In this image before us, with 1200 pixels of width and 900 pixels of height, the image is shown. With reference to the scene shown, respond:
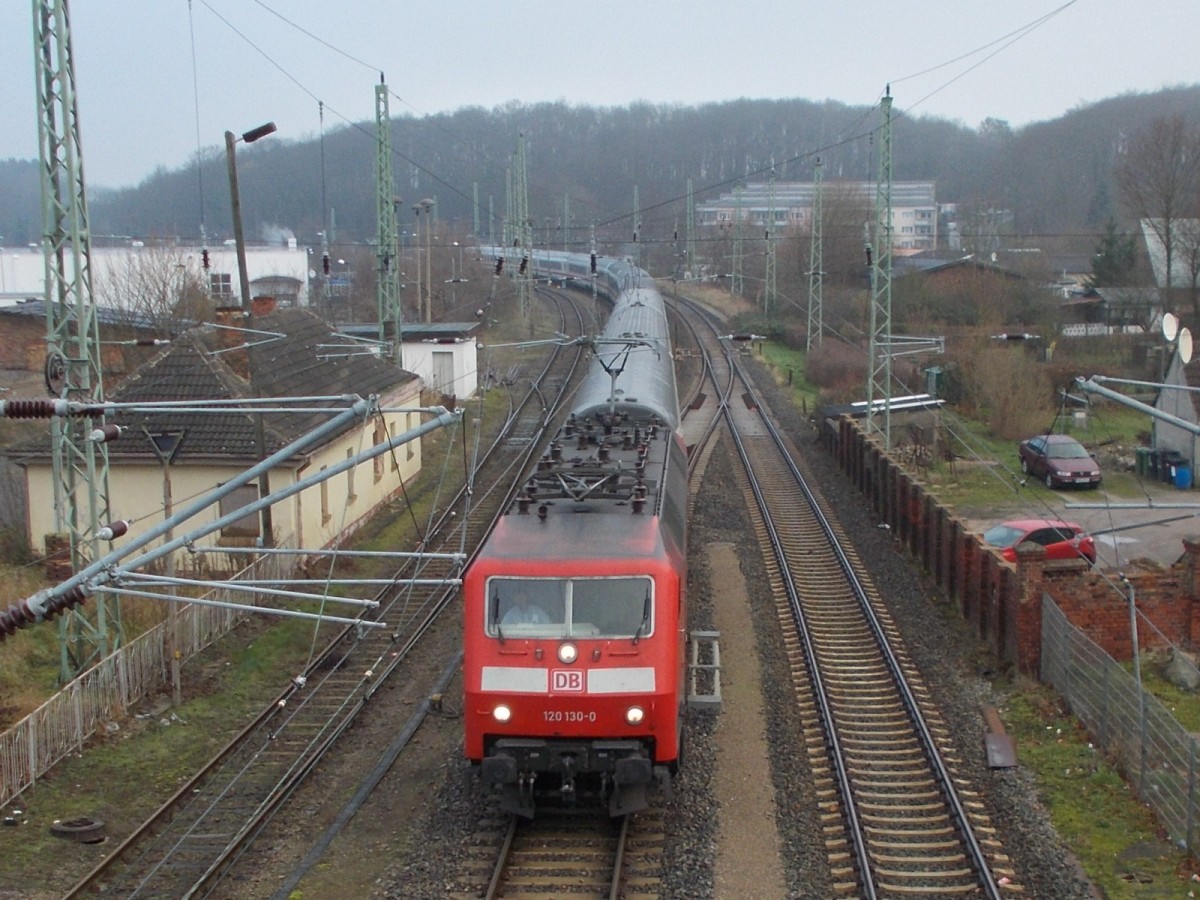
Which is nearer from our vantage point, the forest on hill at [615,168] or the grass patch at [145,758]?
the grass patch at [145,758]

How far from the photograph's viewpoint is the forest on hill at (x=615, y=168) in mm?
98250

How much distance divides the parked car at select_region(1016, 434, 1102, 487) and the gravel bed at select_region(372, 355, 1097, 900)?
10.3 meters

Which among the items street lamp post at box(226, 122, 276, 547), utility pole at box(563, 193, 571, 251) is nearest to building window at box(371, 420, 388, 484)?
street lamp post at box(226, 122, 276, 547)

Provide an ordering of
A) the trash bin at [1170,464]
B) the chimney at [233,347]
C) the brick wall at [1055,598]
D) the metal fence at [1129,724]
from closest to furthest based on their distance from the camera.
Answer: the metal fence at [1129,724]
the brick wall at [1055,598]
the chimney at [233,347]
the trash bin at [1170,464]

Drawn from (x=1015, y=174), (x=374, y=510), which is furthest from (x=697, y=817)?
(x=1015, y=174)

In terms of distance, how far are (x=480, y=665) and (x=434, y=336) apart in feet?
94.5

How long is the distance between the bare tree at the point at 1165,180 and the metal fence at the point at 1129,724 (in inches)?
1330

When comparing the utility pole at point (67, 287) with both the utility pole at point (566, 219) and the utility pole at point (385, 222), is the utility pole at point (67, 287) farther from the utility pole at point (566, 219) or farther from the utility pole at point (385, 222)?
the utility pole at point (566, 219)

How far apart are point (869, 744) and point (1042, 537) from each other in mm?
8166

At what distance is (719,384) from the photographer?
131ft

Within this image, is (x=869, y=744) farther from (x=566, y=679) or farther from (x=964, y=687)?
(x=566, y=679)

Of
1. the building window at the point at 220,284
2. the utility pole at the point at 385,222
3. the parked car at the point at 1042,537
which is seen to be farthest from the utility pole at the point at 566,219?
the parked car at the point at 1042,537

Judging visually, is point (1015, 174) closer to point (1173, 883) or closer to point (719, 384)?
point (719, 384)

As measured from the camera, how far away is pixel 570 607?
9.53m
